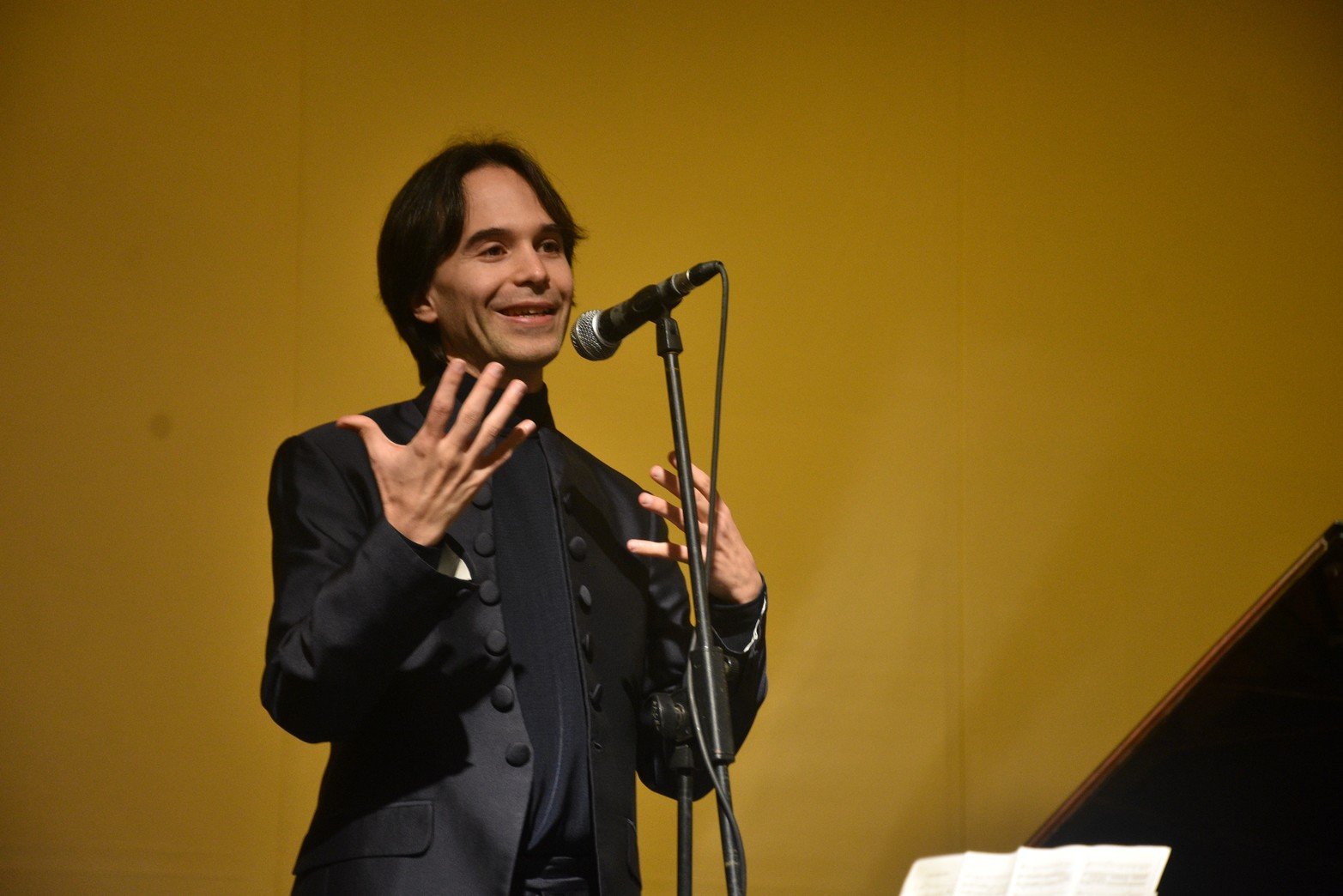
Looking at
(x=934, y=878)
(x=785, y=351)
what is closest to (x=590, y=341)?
(x=934, y=878)

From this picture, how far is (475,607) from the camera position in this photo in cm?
156

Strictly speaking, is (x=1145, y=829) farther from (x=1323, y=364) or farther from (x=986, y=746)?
(x=1323, y=364)

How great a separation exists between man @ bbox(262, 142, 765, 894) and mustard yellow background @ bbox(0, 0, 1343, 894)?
3.96 ft

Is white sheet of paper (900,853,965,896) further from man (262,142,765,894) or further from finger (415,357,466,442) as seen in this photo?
finger (415,357,466,442)

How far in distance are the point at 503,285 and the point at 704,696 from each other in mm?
736

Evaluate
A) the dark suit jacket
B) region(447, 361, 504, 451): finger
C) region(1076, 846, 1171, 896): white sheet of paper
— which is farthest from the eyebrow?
region(1076, 846, 1171, 896): white sheet of paper

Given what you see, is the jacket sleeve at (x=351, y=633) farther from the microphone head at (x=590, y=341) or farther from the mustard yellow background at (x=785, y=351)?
the mustard yellow background at (x=785, y=351)

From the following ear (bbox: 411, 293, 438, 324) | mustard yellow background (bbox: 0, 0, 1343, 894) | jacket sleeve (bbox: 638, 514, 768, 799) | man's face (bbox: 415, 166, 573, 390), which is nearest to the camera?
jacket sleeve (bbox: 638, 514, 768, 799)

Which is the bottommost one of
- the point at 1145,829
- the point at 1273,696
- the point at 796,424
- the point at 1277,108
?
the point at 1145,829

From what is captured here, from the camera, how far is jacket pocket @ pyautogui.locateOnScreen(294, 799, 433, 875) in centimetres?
144

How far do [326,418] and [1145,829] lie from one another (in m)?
1.85

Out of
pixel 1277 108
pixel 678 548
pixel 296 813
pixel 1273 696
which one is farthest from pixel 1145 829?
pixel 1277 108

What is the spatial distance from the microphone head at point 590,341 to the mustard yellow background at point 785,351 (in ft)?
5.18

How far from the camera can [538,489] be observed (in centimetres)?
174
